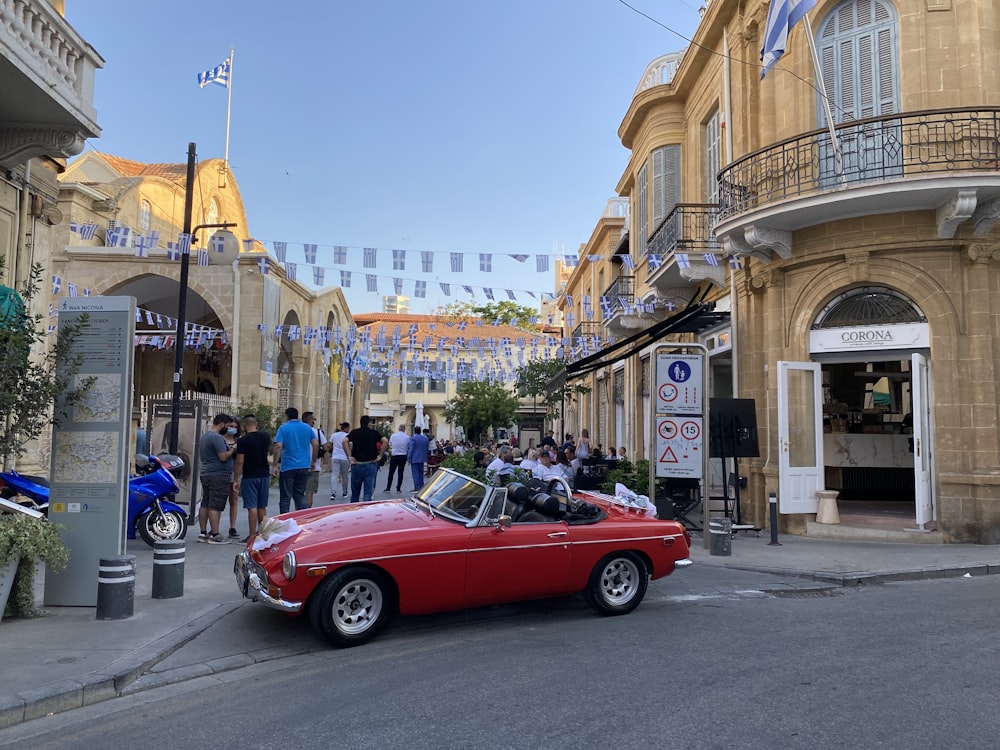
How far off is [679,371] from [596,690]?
740 centimetres

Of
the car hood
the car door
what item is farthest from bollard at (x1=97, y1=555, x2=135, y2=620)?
the car door

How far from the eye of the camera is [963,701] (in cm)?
477

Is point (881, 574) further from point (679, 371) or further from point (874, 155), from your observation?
point (874, 155)

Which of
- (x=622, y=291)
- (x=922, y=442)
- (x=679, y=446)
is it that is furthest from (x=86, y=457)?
(x=622, y=291)

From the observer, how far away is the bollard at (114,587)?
6559mm

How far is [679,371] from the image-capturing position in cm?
1180

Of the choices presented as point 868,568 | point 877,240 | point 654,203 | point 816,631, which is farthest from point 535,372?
point 816,631

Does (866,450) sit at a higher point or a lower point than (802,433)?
lower

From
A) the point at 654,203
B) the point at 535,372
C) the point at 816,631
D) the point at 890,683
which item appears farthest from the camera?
the point at 535,372

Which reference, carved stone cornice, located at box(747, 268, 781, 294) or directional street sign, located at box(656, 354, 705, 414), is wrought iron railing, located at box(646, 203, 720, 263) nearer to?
carved stone cornice, located at box(747, 268, 781, 294)

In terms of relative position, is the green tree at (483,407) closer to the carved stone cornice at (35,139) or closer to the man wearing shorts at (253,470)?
the man wearing shorts at (253,470)

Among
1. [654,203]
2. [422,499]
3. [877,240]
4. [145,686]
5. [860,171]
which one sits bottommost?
[145,686]

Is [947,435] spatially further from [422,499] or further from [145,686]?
[145,686]

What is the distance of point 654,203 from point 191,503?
12092mm
